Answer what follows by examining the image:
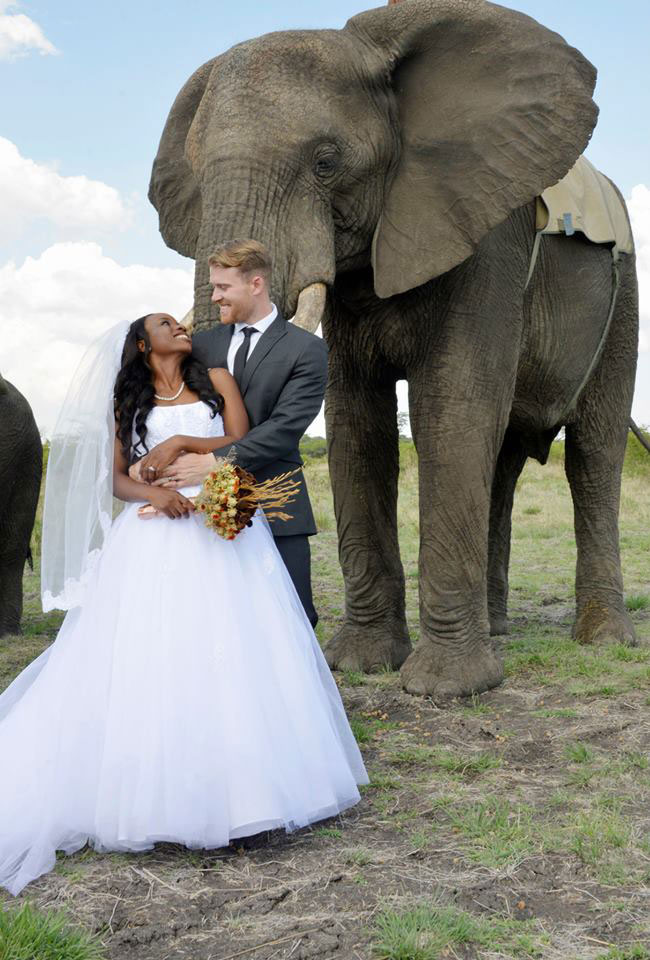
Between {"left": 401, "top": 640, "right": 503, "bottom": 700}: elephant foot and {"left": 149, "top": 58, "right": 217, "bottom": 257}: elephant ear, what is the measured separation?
8.79 ft

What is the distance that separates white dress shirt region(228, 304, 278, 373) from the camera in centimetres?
473

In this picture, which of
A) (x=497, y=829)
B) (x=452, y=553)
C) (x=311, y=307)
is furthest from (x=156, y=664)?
(x=452, y=553)

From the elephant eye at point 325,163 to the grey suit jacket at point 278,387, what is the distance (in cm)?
126

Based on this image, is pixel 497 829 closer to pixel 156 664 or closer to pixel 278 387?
pixel 156 664

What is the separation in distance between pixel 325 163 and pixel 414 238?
Answer: 0.61 m

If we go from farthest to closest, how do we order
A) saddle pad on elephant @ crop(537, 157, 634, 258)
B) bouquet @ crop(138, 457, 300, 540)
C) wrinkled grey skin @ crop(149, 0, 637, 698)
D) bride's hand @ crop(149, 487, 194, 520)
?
1. saddle pad on elephant @ crop(537, 157, 634, 258)
2. wrinkled grey skin @ crop(149, 0, 637, 698)
3. bride's hand @ crop(149, 487, 194, 520)
4. bouquet @ crop(138, 457, 300, 540)

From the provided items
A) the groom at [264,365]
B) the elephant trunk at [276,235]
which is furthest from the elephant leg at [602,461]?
the groom at [264,365]

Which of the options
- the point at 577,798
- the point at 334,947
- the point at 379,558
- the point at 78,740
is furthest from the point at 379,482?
the point at 334,947

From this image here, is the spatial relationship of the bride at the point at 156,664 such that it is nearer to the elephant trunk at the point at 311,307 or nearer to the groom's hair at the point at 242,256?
the groom's hair at the point at 242,256

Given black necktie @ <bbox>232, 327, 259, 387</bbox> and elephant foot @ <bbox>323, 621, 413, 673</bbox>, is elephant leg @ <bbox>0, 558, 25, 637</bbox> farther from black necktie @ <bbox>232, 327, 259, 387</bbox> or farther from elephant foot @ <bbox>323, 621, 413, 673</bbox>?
black necktie @ <bbox>232, 327, 259, 387</bbox>

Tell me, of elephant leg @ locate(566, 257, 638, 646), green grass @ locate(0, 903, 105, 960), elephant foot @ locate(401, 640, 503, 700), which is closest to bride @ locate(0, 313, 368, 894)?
green grass @ locate(0, 903, 105, 960)

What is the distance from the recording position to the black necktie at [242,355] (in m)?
4.72

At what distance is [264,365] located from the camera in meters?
4.67

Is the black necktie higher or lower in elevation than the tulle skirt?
higher
